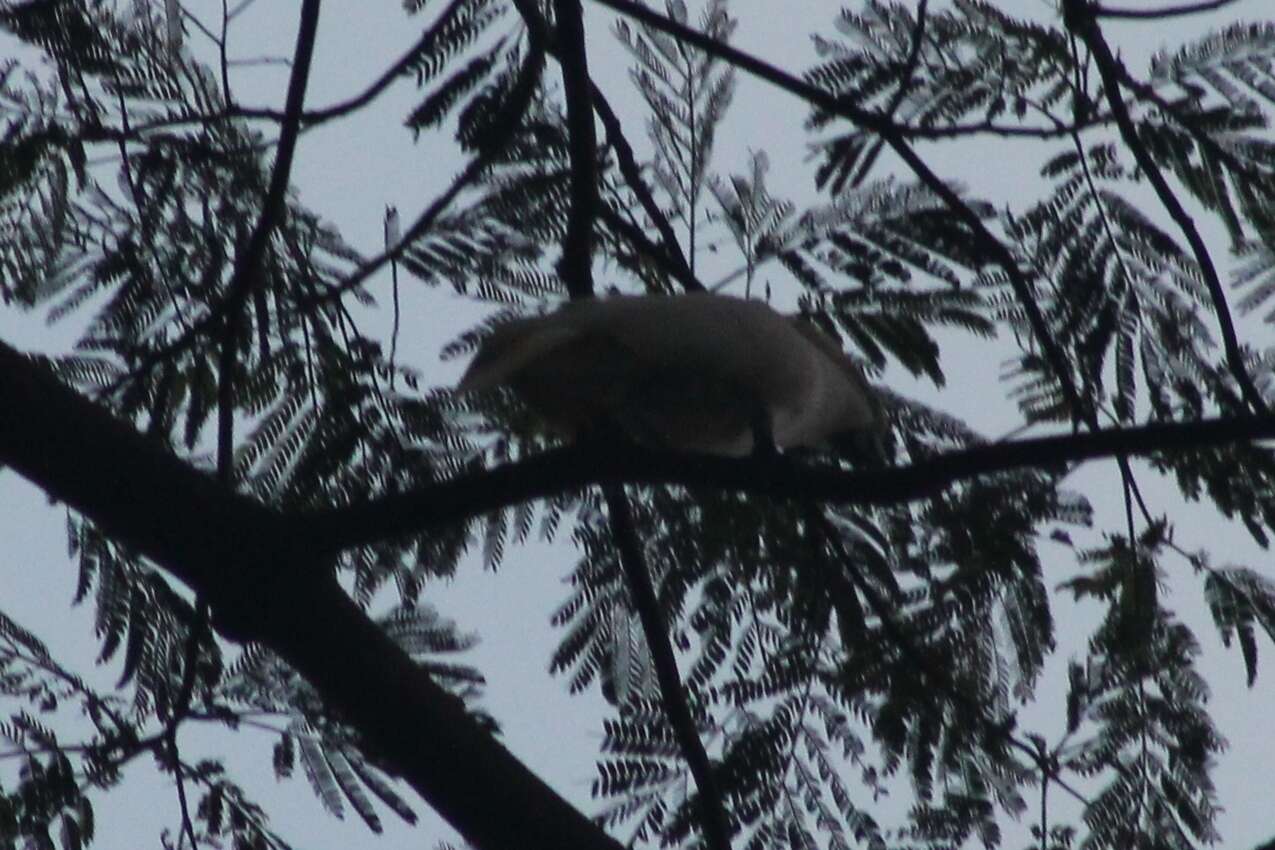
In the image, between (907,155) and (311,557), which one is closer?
(311,557)

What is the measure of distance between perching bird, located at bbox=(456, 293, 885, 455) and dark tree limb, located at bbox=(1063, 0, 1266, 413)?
2.52ft

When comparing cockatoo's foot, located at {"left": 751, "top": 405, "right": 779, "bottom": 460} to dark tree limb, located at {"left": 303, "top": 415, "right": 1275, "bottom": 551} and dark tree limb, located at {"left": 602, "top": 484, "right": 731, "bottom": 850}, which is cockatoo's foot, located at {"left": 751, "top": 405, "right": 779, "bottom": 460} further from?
dark tree limb, located at {"left": 303, "top": 415, "right": 1275, "bottom": 551}

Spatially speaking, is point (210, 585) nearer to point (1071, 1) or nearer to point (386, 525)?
point (386, 525)

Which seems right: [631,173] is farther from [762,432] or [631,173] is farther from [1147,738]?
[1147,738]

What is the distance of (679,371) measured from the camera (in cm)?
340

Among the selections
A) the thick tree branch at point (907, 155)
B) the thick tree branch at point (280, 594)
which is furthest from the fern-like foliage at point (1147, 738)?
the thick tree branch at point (280, 594)

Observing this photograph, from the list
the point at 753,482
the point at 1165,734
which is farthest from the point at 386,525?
the point at 1165,734

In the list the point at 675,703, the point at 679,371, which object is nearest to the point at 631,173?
the point at 679,371

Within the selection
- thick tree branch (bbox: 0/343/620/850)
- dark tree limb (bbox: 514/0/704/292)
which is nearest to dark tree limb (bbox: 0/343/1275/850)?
thick tree branch (bbox: 0/343/620/850)

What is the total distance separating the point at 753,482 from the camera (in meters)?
2.67

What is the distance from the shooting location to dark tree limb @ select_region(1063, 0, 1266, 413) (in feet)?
9.41

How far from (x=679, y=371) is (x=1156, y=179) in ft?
3.38

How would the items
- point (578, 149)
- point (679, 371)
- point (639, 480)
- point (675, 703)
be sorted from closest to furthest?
point (639, 480)
point (675, 703)
point (679, 371)
point (578, 149)

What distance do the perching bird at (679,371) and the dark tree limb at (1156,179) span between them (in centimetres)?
77
